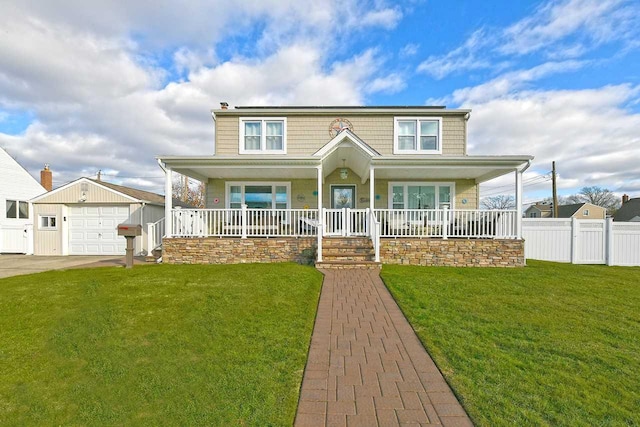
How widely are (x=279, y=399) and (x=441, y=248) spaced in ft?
26.0

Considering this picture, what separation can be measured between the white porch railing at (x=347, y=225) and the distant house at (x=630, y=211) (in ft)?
125

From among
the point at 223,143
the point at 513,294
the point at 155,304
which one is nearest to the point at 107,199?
the point at 223,143

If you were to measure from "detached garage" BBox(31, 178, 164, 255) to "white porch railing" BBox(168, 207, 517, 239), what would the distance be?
504 cm

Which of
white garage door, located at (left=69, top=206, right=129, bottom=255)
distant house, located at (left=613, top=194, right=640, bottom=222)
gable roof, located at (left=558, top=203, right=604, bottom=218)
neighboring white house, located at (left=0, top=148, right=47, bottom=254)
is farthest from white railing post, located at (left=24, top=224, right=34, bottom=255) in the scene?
gable roof, located at (left=558, top=203, right=604, bottom=218)

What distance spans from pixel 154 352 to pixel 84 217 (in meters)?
13.4

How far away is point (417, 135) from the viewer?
41.4 ft

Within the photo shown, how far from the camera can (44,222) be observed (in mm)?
13281

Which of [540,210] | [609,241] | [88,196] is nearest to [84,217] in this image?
[88,196]

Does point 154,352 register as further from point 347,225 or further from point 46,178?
point 46,178

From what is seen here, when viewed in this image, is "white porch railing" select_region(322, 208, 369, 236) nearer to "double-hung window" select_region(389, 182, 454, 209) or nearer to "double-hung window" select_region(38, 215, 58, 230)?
"double-hung window" select_region(389, 182, 454, 209)

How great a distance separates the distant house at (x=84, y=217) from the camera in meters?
13.0

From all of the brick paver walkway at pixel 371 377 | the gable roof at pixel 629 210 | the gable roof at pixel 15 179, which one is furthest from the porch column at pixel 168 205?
the gable roof at pixel 629 210

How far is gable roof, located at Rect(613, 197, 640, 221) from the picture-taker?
34.2 meters

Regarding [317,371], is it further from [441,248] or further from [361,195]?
[361,195]
